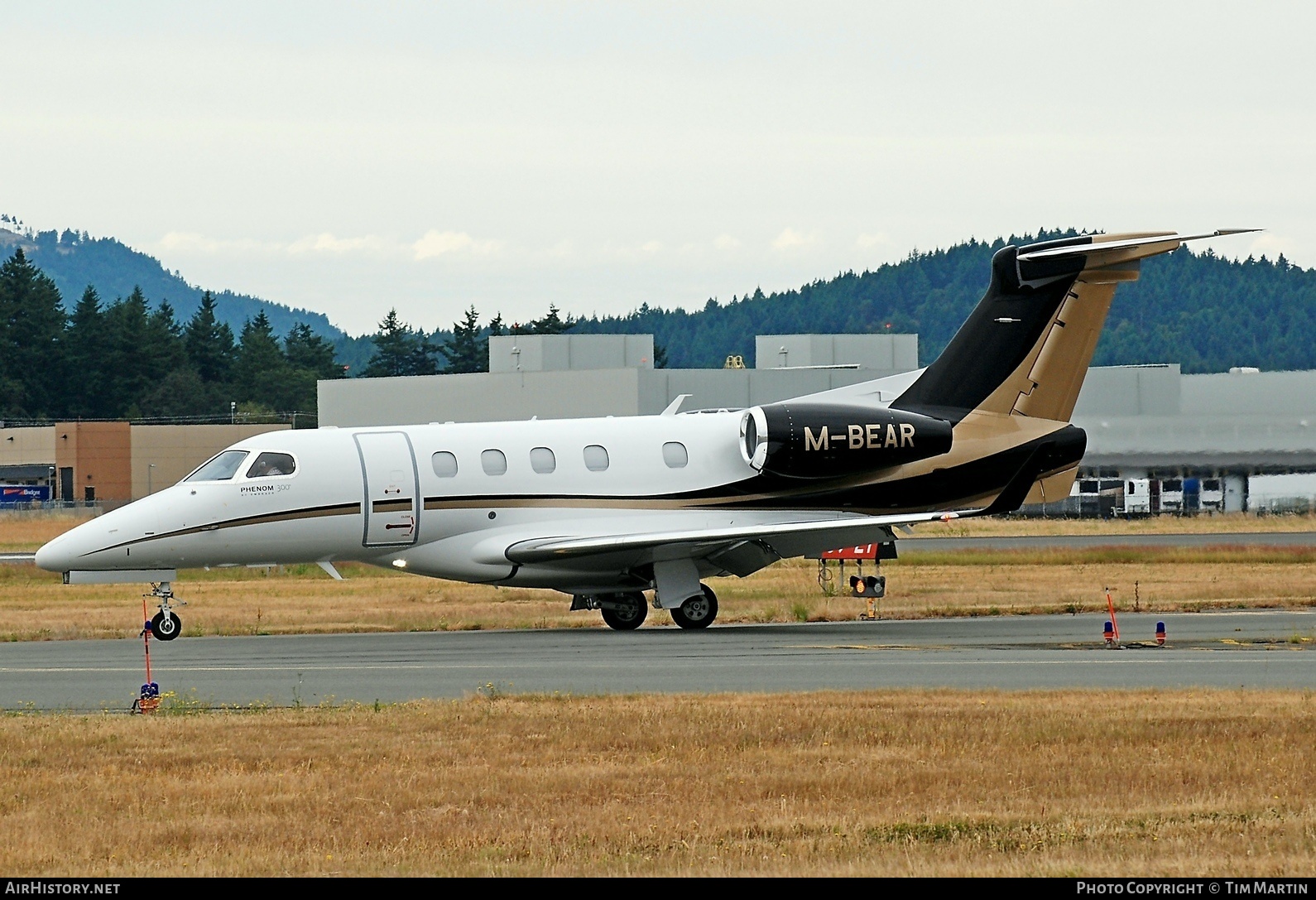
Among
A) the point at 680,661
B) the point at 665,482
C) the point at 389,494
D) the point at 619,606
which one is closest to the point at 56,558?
the point at 389,494

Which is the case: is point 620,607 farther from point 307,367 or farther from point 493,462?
point 307,367

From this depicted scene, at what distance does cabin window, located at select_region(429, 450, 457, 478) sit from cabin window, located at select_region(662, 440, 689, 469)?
3311 mm

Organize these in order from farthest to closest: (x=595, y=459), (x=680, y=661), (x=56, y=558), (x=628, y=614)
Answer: (x=628, y=614)
(x=595, y=459)
(x=56, y=558)
(x=680, y=661)

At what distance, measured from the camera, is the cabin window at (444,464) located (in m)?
25.4

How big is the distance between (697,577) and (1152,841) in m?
16.6

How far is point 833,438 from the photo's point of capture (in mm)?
25969

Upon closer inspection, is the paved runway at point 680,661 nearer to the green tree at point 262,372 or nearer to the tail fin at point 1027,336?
the tail fin at point 1027,336

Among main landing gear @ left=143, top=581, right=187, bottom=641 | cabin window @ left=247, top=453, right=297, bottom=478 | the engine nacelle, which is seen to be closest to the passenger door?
cabin window @ left=247, top=453, right=297, bottom=478

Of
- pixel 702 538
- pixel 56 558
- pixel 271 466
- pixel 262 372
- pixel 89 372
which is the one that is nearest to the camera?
pixel 56 558

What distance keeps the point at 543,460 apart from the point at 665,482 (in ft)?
6.39

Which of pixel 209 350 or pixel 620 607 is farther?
pixel 209 350

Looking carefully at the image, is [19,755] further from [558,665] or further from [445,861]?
[558,665]

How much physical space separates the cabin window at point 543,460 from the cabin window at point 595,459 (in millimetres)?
496

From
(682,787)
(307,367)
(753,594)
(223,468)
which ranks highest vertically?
(307,367)
